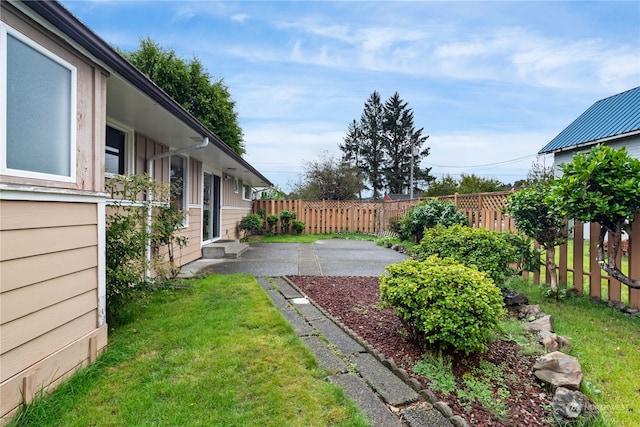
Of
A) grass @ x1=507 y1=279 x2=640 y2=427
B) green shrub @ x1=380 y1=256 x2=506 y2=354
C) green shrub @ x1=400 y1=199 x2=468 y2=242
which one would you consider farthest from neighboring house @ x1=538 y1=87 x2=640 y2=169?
green shrub @ x1=380 y1=256 x2=506 y2=354

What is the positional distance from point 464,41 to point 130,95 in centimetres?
782

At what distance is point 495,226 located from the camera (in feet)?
20.0

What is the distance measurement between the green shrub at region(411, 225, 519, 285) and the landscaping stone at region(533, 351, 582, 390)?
52.8 inches

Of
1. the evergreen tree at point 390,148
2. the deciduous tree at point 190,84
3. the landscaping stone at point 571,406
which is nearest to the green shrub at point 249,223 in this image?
the deciduous tree at point 190,84

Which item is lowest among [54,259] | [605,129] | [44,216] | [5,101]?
[54,259]

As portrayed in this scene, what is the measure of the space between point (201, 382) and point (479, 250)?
3263mm

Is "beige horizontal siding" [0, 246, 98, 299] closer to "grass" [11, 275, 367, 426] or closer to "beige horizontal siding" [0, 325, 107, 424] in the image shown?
"beige horizontal siding" [0, 325, 107, 424]

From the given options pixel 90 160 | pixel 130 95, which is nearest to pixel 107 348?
pixel 90 160

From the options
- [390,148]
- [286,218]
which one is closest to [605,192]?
[286,218]

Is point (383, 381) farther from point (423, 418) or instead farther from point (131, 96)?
point (131, 96)

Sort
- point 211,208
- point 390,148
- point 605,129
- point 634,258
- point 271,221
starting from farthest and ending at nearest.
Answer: point 390,148 < point 271,221 < point 605,129 < point 211,208 < point 634,258

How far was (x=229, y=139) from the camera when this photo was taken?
1622 cm

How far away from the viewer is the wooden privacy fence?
382 cm

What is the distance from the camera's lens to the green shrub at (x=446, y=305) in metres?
2.28
